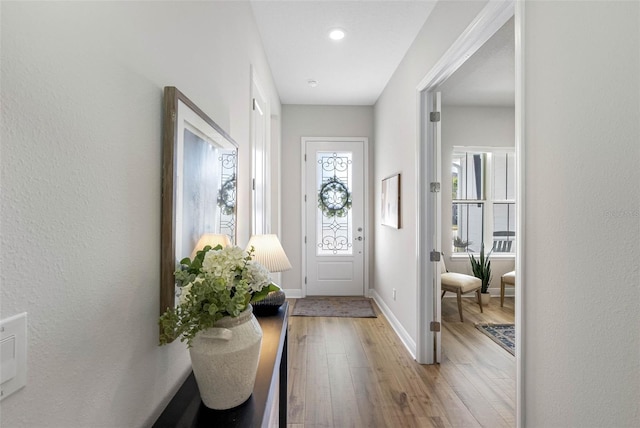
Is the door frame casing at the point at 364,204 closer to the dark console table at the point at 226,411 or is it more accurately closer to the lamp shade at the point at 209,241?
the lamp shade at the point at 209,241

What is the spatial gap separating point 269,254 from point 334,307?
2.52 m

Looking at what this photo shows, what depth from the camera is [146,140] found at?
2.96ft

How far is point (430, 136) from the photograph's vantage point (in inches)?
107

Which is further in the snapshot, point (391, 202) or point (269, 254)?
point (391, 202)

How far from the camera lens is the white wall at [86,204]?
514 millimetres

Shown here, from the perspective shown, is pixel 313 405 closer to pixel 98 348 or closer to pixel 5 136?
pixel 98 348

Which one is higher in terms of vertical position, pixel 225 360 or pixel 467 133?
pixel 467 133

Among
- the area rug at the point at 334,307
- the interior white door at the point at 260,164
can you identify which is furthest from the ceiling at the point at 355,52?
the area rug at the point at 334,307

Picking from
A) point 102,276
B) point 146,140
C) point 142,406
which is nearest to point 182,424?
point 142,406

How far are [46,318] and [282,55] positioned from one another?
3.18 metres

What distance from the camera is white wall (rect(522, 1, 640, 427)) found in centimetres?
95

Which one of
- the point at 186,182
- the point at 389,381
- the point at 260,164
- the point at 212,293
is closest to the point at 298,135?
the point at 260,164

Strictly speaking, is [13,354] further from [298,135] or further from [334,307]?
[298,135]

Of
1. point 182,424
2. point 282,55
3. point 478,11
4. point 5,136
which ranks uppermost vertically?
point 282,55
